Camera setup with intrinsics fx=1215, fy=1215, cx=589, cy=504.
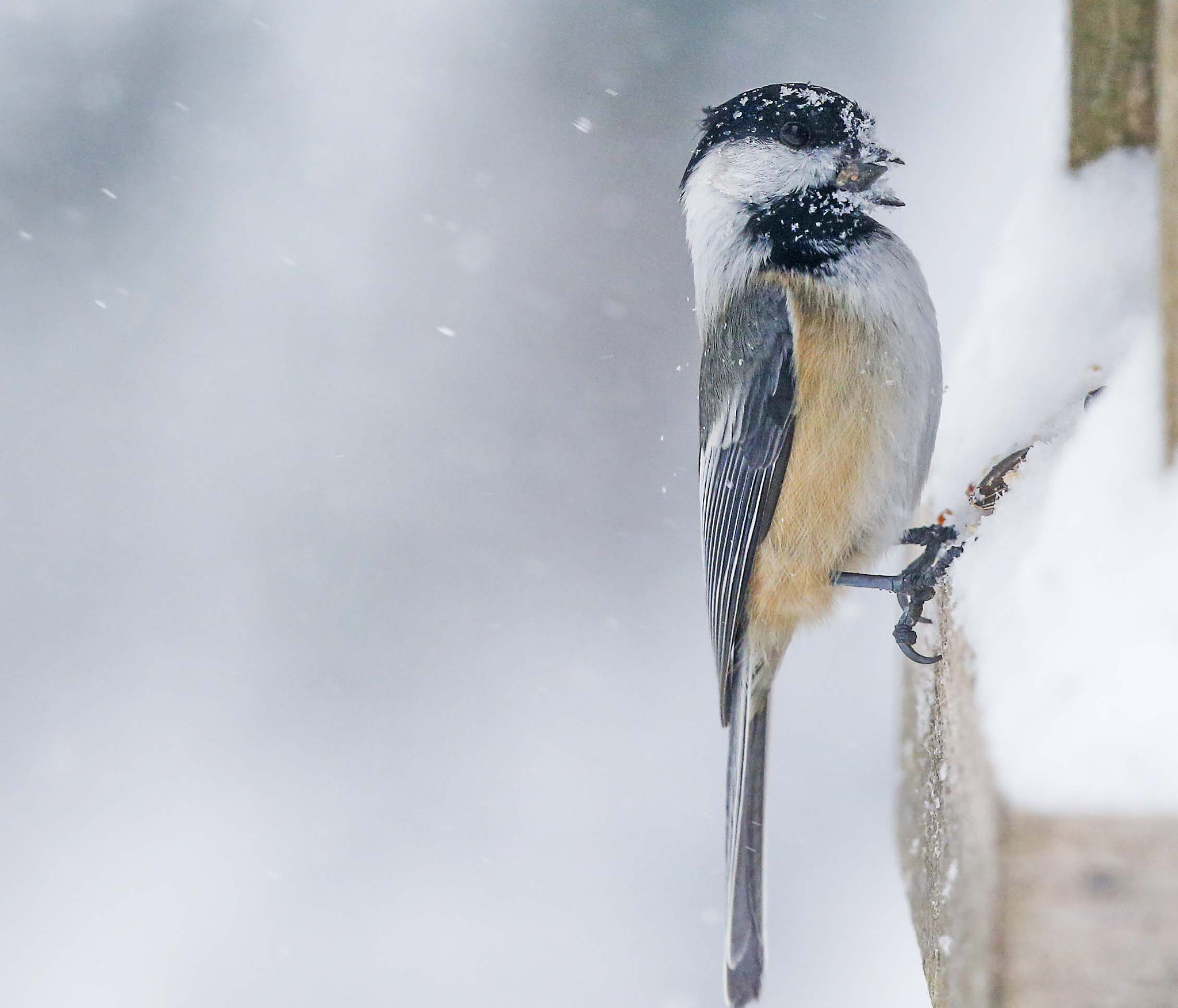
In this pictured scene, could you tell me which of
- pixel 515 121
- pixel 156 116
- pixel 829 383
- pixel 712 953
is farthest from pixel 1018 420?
pixel 156 116

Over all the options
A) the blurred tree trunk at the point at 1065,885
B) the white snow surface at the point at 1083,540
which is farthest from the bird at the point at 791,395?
the blurred tree trunk at the point at 1065,885

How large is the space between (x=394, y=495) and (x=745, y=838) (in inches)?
103

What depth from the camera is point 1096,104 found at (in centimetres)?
141

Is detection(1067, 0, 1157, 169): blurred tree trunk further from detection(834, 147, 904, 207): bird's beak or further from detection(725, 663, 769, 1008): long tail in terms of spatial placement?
detection(725, 663, 769, 1008): long tail

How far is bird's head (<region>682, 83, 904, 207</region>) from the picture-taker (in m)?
1.76

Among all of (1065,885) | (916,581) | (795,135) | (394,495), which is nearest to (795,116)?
(795,135)

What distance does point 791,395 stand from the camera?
67.6 inches

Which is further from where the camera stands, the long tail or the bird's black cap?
the bird's black cap

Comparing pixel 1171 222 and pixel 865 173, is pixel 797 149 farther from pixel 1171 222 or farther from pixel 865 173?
pixel 1171 222

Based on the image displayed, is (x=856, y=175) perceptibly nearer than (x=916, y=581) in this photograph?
No

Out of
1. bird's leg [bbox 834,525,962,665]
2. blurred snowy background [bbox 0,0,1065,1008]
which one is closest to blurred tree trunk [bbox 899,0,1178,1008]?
bird's leg [bbox 834,525,962,665]

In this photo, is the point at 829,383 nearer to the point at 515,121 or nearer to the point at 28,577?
the point at 515,121

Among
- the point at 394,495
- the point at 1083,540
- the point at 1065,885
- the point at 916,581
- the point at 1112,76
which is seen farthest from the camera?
the point at 394,495

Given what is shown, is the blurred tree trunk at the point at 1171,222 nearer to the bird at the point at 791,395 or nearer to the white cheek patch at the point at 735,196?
the bird at the point at 791,395
